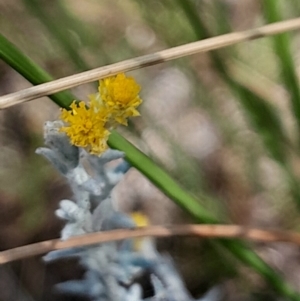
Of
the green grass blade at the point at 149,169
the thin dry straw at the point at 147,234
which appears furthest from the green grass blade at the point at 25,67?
the thin dry straw at the point at 147,234

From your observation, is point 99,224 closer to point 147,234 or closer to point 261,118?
point 147,234

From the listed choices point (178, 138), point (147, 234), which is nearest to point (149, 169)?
point (147, 234)

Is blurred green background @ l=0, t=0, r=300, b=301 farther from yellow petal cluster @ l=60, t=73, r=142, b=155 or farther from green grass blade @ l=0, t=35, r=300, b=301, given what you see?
yellow petal cluster @ l=60, t=73, r=142, b=155

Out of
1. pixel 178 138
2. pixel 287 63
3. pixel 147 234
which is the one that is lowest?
pixel 147 234

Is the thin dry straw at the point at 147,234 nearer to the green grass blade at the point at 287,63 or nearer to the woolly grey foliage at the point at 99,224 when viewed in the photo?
the woolly grey foliage at the point at 99,224

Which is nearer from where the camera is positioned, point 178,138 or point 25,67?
point 25,67

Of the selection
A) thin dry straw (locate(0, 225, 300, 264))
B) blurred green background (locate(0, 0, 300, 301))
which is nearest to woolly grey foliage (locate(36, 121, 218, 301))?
thin dry straw (locate(0, 225, 300, 264))

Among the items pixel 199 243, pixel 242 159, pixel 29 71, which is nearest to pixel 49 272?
pixel 199 243
